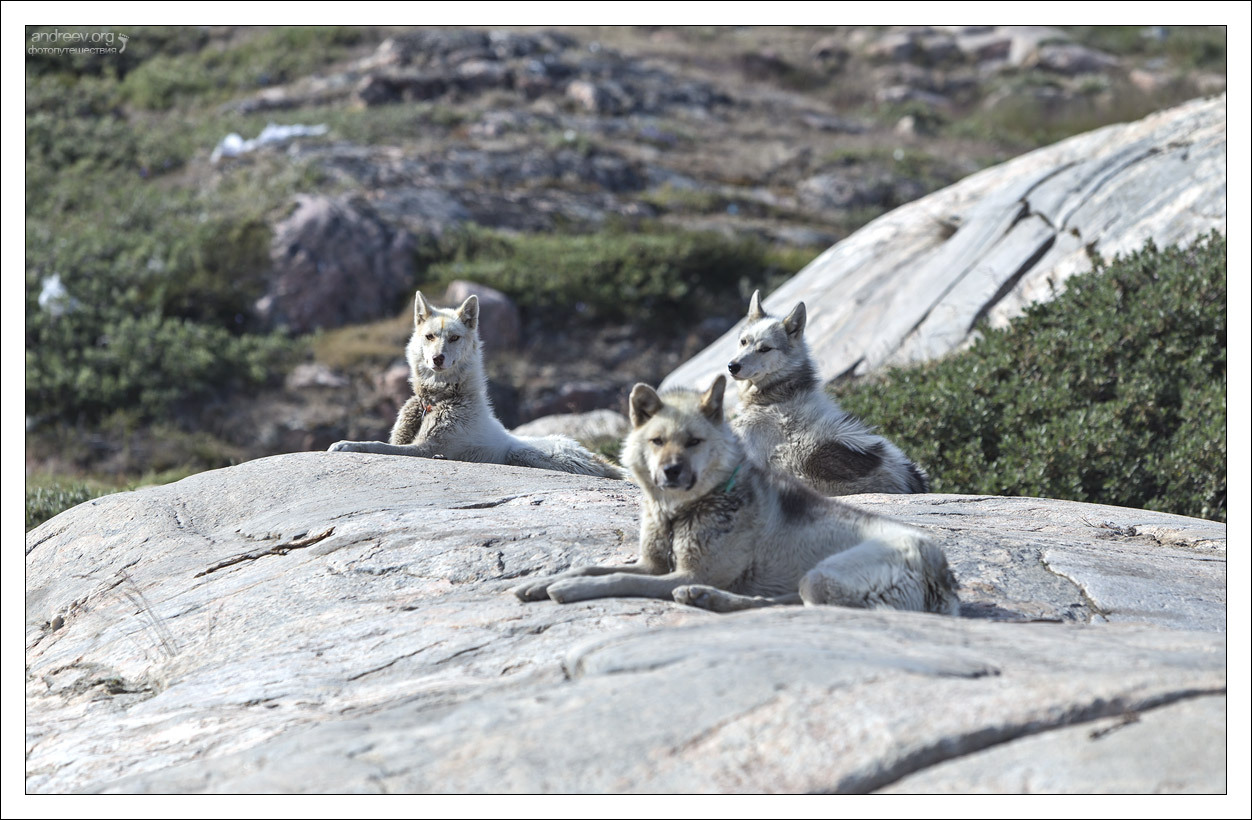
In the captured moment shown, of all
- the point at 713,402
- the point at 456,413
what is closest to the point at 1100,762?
the point at 713,402

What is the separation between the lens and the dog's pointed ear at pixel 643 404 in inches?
238

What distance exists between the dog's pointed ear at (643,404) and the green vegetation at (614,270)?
17.8m

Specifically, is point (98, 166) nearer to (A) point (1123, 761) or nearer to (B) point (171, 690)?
(B) point (171, 690)

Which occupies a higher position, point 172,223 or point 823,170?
point 823,170

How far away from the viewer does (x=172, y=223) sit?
2436cm

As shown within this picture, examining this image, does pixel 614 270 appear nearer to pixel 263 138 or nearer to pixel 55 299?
pixel 263 138

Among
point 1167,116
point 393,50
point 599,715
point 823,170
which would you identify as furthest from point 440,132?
point 599,715

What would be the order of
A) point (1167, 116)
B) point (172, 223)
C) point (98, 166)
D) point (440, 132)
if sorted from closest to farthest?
point (1167, 116), point (172, 223), point (98, 166), point (440, 132)

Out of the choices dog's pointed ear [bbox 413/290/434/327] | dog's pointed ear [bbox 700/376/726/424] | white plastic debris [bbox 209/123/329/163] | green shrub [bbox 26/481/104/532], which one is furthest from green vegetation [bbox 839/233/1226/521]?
white plastic debris [bbox 209/123/329/163]

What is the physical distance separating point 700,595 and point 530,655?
101 centimetres

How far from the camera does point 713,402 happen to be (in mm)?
6012

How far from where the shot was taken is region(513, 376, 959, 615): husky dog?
5.66 m

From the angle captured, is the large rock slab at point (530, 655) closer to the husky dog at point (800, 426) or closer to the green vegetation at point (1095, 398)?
the husky dog at point (800, 426)

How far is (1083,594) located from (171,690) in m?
5.26
